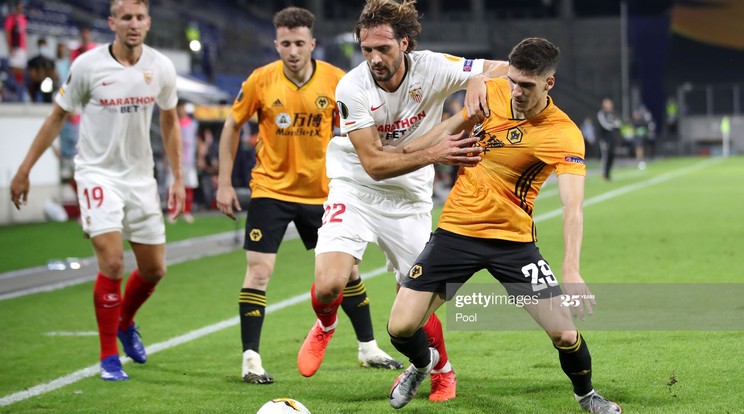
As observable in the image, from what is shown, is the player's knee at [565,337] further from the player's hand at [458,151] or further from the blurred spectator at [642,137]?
the blurred spectator at [642,137]

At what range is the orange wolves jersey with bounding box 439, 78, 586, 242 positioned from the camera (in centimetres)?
559

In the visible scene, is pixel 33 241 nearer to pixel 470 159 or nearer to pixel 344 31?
pixel 470 159

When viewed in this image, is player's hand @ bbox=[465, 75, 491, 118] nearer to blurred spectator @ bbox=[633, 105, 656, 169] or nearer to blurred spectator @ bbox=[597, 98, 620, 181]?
blurred spectator @ bbox=[597, 98, 620, 181]

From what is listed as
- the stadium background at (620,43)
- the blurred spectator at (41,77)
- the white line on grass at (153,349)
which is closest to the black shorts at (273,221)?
the white line on grass at (153,349)

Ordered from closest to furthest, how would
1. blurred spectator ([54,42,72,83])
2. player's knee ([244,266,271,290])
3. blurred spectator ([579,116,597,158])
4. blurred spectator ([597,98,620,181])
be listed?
player's knee ([244,266,271,290])
blurred spectator ([54,42,72,83])
blurred spectator ([597,98,620,181])
blurred spectator ([579,116,597,158])

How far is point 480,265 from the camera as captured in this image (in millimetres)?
5699

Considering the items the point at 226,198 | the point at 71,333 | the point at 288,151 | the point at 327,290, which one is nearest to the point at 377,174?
the point at 327,290

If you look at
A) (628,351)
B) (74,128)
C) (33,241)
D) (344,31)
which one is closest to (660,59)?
(344,31)

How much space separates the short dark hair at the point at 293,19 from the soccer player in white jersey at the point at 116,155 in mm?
843

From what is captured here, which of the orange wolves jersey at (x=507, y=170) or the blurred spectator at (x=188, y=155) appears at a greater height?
the orange wolves jersey at (x=507, y=170)

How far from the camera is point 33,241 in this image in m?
16.1

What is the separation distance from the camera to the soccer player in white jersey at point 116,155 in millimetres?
7254

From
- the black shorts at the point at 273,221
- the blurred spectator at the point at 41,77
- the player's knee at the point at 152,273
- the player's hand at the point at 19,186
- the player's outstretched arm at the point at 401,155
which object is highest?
the player's outstretched arm at the point at 401,155

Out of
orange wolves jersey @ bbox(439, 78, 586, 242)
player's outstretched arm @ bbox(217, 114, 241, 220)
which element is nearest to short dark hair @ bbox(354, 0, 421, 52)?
orange wolves jersey @ bbox(439, 78, 586, 242)
